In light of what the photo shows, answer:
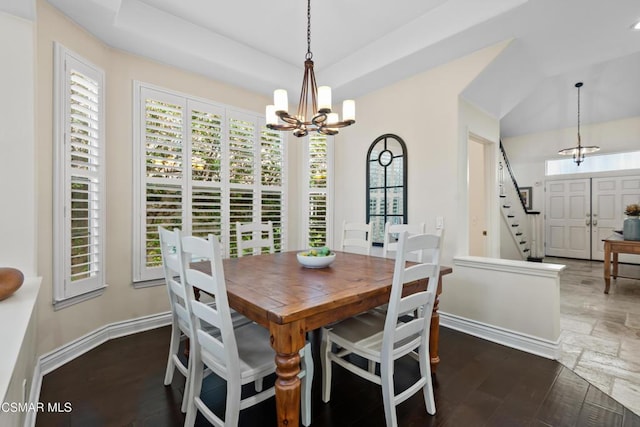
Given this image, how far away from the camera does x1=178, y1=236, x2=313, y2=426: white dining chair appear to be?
1.37 m

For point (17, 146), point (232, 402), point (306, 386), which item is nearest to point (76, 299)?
point (17, 146)

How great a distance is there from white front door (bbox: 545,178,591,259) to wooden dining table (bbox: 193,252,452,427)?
6.96 metres

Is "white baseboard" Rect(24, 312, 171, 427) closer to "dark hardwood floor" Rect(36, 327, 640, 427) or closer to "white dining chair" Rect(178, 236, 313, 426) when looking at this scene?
"dark hardwood floor" Rect(36, 327, 640, 427)

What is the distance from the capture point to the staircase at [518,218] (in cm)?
571

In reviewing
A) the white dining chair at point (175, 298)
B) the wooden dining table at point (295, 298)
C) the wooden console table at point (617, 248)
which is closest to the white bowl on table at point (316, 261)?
the wooden dining table at point (295, 298)

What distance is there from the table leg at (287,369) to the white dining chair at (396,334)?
0.48 metres

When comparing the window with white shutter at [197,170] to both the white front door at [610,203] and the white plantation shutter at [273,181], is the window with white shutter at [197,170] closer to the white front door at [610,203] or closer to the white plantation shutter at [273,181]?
the white plantation shutter at [273,181]

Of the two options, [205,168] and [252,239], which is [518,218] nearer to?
[252,239]

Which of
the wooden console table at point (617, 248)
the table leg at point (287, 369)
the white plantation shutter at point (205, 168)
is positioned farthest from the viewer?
the wooden console table at point (617, 248)

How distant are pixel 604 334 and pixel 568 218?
17.3ft

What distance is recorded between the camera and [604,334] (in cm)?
292

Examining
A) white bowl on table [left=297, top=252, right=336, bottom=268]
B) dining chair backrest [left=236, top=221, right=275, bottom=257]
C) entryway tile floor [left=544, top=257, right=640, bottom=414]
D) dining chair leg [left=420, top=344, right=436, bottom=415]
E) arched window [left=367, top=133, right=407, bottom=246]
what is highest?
arched window [left=367, top=133, right=407, bottom=246]

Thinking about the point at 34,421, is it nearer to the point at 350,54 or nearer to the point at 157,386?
the point at 157,386

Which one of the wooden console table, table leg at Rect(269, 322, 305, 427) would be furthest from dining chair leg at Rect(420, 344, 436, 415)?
the wooden console table
